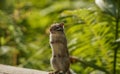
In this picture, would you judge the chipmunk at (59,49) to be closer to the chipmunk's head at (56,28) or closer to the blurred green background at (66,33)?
the chipmunk's head at (56,28)

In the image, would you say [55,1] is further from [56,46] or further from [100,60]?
[56,46]

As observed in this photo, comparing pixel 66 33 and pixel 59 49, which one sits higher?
pixel 59 49

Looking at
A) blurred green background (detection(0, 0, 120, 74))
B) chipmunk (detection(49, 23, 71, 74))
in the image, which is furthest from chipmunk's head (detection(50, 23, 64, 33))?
blurred green background (detection(0, 0, 120, 74))

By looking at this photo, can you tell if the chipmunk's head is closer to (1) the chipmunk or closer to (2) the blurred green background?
(1) the chipmunk

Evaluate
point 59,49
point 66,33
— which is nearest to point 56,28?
point 59,49

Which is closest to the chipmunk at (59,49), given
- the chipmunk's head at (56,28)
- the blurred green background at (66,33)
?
the chipmunk's head at (56,28)

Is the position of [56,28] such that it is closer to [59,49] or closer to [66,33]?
[59,49]

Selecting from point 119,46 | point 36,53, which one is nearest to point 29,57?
point 36,53
